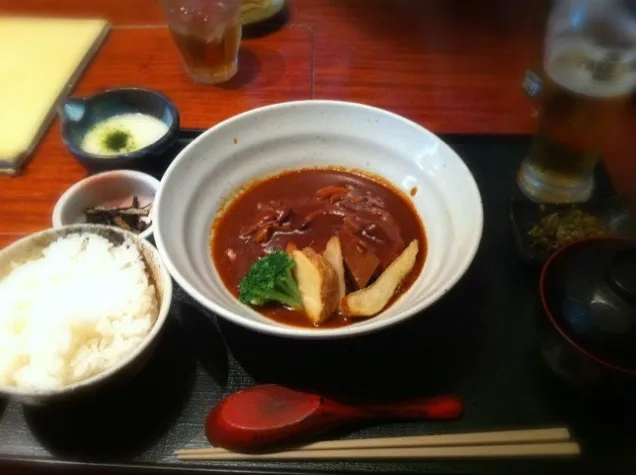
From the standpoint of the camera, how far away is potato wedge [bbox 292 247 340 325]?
128cm

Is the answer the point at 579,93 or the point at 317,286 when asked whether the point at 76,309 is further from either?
the point at 579,93

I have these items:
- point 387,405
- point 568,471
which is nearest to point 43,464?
point 387,405

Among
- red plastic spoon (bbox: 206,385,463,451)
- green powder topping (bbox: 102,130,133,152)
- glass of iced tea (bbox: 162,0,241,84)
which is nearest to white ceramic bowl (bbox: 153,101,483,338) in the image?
red plastic spoon (bbox: 206,385,463,451)

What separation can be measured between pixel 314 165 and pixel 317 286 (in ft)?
1.54

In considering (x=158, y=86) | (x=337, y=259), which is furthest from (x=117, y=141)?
(x=337, y=259)

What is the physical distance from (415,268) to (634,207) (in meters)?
0.70

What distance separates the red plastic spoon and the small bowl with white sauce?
2.67 ft

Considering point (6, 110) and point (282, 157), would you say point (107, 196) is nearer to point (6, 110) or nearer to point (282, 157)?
point (282, 157)

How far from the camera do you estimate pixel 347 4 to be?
2.57 meters

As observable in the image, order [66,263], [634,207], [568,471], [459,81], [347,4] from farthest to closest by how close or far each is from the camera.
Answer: [347,4] < [459,81] < [634,207] < [66,263] < [568,471]

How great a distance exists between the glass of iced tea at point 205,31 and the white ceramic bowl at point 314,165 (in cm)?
64

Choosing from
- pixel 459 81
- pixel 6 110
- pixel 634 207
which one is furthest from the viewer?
pixel 459 81

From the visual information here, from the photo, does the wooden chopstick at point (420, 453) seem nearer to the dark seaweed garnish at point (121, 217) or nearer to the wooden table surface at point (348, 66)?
the dark seaweed garnish at point (121, 217)

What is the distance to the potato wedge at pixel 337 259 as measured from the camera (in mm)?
1329
